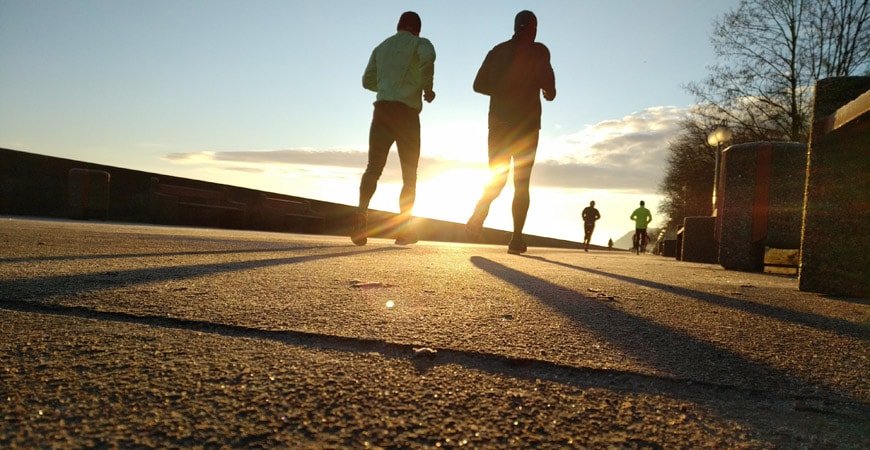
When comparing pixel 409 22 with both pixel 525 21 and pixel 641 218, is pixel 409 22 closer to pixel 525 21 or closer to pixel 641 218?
pixel 525 21

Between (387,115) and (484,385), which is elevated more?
(387,115)

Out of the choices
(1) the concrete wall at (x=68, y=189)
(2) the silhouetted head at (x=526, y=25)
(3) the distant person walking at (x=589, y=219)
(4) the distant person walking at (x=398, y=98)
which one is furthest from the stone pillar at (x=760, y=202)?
(3) the distant person walking at (x=589, y=219)

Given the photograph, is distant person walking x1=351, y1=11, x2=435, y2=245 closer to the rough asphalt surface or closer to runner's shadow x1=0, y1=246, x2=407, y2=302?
runner's shadow x1=0, y1=246, x2=407, y2=302

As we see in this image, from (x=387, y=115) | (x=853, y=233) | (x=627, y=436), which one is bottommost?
(x=627, y=436)

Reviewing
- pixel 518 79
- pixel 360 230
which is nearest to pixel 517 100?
pixel 518 79

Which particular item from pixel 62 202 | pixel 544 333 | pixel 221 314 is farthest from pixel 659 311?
pixel 62 202

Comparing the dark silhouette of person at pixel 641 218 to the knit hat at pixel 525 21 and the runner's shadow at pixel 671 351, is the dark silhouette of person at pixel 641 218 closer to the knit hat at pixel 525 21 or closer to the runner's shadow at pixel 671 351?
the knit hat at pixel 525 21

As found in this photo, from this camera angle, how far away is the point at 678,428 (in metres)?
1.00

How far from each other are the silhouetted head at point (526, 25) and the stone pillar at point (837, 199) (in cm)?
347

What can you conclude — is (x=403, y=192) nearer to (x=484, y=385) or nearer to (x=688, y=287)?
(x=688, y=287)

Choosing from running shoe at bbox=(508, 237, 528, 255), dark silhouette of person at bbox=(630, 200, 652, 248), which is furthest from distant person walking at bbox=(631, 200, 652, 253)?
running shoe at bbox=(508, 237, 528, 255)

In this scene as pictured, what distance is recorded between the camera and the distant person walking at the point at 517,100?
243 inches

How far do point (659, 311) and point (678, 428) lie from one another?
120 centimetres

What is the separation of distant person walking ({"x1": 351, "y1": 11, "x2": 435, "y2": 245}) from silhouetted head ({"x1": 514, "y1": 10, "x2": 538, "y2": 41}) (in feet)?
2.99
